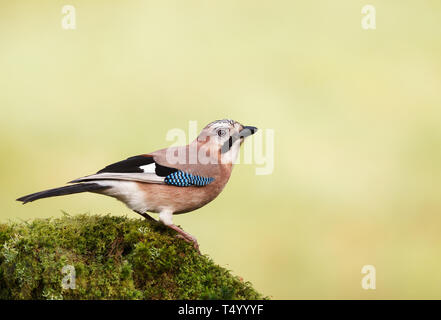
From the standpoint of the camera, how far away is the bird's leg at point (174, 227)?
6422 mm

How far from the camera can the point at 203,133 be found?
7598mm

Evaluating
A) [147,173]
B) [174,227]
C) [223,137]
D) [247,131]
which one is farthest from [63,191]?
[247,131]

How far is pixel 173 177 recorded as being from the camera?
7.04 meters

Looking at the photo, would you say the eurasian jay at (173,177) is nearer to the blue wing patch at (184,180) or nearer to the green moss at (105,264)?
the blue wing patch at (184,180)

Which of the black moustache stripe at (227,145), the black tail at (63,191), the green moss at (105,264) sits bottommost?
the green moss at (105,264)

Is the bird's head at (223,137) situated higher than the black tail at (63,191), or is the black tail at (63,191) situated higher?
the bird's head at (223,137)

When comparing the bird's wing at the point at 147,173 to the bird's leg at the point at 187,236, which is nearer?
the bird's leg at the point at 187,236

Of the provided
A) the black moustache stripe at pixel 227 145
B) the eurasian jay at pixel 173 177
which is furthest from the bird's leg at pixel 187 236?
the black moustache stripe at pixel 227 145

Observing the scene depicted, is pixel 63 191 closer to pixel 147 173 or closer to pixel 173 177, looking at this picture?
pixel 147 173

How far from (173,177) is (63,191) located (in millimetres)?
1325

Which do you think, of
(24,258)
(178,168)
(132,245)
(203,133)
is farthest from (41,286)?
(203,133)

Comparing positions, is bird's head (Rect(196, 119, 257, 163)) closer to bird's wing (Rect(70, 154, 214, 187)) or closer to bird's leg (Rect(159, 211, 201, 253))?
bird's wing (Rect(70, 154, 214, 187))

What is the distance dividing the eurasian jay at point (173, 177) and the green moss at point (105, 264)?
0.40 meters

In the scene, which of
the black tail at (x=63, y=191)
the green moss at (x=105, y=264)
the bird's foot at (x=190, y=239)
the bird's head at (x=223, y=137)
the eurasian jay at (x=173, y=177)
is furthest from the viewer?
the bird's head at (x=223, y=137)
